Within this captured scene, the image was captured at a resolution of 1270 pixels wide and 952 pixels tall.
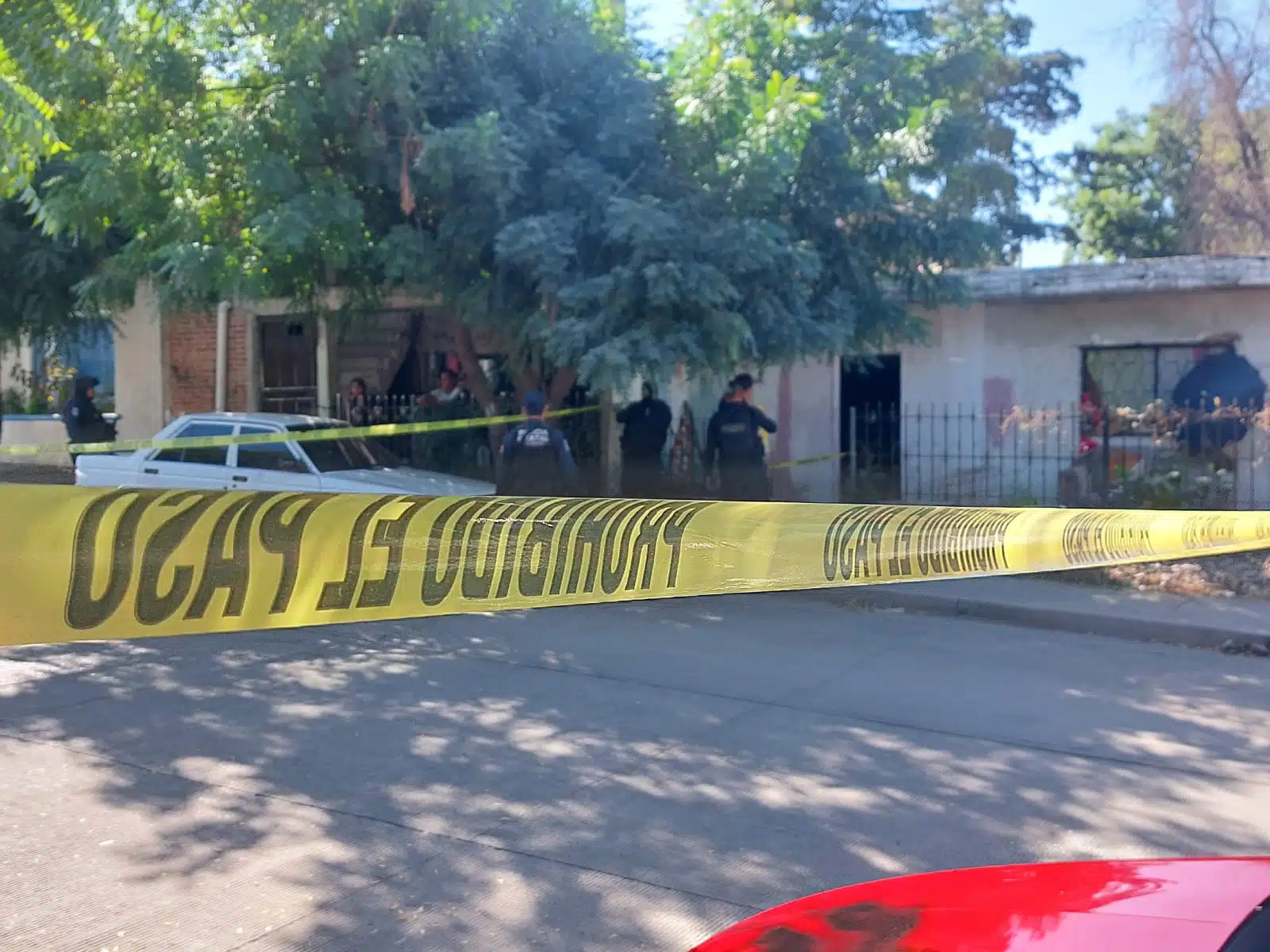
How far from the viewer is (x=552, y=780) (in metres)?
5.30

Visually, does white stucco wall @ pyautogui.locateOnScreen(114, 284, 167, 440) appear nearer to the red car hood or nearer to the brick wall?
the brick wall

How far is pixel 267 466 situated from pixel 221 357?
8300 mm

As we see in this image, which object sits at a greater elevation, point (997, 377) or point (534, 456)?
point (997, 377)

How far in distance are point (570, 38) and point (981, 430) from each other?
706 centimetres

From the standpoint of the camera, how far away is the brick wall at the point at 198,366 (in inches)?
730

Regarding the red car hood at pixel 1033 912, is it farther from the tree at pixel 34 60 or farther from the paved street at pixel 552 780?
the tree at pixel 34 60

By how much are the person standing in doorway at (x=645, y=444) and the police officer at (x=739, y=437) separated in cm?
101

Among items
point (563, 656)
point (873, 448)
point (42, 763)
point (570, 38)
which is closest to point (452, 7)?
point (570, 38)

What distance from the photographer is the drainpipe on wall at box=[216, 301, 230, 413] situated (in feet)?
60.3

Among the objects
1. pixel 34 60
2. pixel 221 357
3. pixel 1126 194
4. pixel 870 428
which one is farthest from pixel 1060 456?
pixel 1126 194

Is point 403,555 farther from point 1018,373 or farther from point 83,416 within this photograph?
point 1018,373

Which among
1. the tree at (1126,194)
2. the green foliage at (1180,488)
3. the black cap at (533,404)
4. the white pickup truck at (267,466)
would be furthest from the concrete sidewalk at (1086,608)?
the tree at (1126,194)

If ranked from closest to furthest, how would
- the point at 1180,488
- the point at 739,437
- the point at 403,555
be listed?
the point at 403,555
the point at 739,437
the point at 1180,488

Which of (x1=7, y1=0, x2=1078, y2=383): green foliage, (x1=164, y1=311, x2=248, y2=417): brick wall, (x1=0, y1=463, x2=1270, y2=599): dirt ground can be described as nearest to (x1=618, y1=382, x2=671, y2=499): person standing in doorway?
(x1=7, y1=0, x2=1078, y2=383): green foliage
